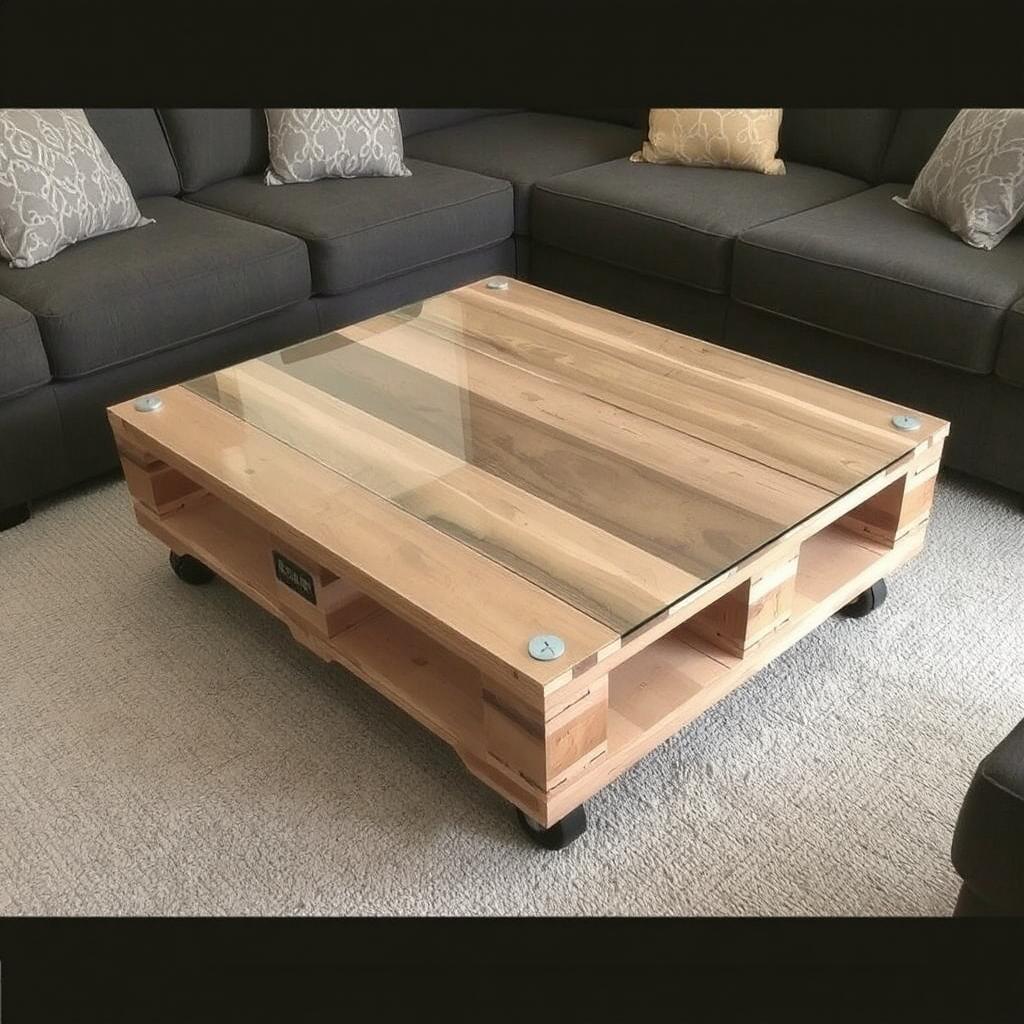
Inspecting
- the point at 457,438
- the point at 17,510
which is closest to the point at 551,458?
the point at 457,438

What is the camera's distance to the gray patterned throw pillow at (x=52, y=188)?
235cm

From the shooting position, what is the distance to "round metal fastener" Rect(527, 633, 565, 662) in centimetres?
137

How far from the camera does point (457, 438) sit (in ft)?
6.10

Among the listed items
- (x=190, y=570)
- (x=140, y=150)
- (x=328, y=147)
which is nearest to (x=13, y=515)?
(x=190, y=570)

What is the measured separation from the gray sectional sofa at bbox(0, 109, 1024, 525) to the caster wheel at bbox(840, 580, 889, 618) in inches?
19.0

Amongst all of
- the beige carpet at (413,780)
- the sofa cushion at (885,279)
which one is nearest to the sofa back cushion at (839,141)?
the sofa cushion at (885,279)

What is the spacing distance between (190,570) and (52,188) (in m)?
0.91

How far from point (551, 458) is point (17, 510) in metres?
1.24

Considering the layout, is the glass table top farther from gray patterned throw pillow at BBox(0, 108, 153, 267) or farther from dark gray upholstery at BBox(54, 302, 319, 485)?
gray patterned throw pillow at BBox(0, 108, 153, 267)

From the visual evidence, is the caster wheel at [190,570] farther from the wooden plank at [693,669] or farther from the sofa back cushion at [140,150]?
the sofa back cushion at [140,150]

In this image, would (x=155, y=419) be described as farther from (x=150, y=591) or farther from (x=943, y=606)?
(x=943, y=606)

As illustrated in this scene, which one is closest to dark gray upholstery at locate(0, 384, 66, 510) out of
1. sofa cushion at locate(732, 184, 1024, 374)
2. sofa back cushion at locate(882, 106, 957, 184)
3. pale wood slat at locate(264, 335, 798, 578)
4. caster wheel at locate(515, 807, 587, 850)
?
pale wood slat at locate(264, 335, 798, 578)

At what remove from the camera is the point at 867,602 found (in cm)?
202

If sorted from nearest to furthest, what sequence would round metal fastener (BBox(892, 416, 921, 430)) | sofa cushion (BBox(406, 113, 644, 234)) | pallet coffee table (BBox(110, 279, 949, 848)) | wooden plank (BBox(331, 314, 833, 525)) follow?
pallet coffee table (BBox(110, 279, 949, 848)), wooden plank (BBox(331, 314, 833, 525)), round metal fastener (BBox(892, 416, 921, 430)), sofa cushion (BBox(406, 113, 644, 234))
